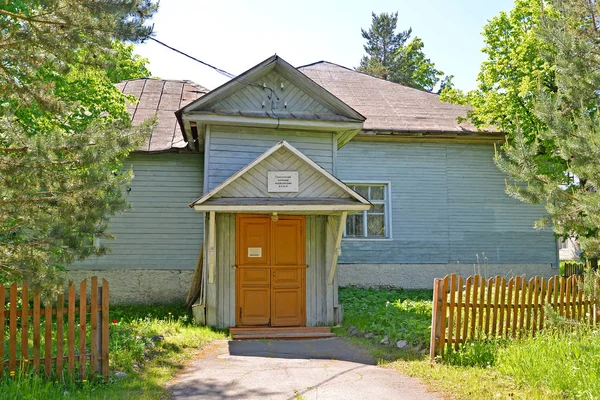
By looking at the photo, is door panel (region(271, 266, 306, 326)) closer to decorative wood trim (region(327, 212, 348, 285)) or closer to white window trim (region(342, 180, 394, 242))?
decorative wood trim (region(327, 212, 348, 285))

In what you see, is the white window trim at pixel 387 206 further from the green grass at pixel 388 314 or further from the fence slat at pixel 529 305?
the fence slat at pixel 529 305

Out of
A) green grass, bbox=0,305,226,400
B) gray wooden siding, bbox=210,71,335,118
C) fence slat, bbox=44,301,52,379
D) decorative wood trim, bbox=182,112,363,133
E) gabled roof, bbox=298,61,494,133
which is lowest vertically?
green grass, bbox=0,305,226,400

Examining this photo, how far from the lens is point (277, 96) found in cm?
1185

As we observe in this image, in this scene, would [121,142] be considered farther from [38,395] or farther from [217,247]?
[217,247]

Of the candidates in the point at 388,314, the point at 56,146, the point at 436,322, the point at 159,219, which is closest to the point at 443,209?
the point at 388,314

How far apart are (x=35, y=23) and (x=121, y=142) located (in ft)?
7.03

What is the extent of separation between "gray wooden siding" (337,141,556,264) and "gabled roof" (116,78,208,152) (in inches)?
200

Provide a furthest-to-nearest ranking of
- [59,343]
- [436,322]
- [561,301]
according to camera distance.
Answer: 1. [561,301]
2. [436,322]
3. [59,343]

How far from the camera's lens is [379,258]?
16391mm

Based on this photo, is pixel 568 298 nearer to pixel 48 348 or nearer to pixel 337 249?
pixel 337 249

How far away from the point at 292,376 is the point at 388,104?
1311 cm

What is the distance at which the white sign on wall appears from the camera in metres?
10.6

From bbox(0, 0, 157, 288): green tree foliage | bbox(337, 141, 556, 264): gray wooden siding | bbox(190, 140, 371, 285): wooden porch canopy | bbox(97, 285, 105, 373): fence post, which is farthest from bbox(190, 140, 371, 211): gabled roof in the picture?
bbox(337, 141, 556, 264): gray wooden siding

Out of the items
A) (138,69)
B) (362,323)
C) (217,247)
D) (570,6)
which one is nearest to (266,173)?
(217,247)
